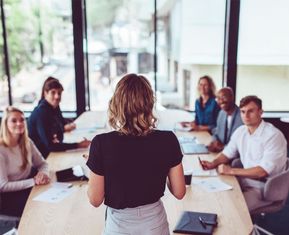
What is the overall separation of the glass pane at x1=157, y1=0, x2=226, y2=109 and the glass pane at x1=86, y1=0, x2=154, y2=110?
0.68ft

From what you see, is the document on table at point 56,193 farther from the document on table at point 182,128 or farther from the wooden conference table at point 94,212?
the document on table at point 182,128

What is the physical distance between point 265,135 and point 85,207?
1.49 metres

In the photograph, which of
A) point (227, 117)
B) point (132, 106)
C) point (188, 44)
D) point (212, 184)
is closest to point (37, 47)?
point (188, 44)

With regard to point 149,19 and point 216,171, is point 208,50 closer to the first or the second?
point 149,19

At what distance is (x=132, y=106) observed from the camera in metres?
1.72

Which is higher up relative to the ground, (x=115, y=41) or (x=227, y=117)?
(x=115, y=41)

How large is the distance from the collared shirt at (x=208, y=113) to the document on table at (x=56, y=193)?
96.9 inches

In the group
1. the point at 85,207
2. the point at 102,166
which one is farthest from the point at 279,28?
the point at 102,166

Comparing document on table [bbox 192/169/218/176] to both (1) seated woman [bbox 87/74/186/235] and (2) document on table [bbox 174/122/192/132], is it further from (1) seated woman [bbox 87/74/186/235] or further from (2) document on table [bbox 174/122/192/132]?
(2) document on table [bbox 174/122/192/132]

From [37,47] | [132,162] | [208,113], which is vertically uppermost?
[37,47]

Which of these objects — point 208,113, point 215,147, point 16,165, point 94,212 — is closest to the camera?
point 94,212

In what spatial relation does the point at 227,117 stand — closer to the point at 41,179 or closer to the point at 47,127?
the point at 47,127

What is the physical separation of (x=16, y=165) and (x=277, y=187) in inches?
74.2

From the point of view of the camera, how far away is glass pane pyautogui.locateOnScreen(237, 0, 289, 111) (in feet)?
20.0
